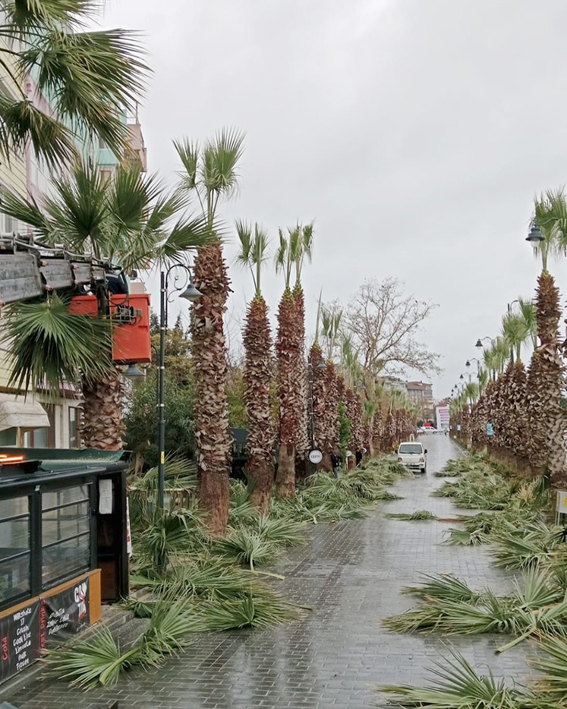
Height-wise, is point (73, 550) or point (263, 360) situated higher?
point (263, 360)

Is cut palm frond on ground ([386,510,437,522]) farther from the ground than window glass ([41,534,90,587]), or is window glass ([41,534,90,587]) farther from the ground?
window glass ([41,534,90,587])

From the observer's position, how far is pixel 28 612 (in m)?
8.51

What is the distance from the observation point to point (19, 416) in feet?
55.7

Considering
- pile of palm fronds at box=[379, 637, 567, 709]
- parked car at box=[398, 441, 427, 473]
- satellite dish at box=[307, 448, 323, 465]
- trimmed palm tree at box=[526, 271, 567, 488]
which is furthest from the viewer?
parked car at box=[398, 441, 427, 473]

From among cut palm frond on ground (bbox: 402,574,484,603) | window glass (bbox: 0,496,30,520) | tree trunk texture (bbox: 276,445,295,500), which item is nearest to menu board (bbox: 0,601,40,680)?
window glass (bbox: 0,496,30,520)

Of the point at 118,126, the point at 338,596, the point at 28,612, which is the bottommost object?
Answer: the point at 338,596

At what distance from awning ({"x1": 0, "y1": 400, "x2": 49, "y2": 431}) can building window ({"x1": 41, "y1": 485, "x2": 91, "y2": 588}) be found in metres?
6.79

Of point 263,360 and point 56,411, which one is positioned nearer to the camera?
point 263,360

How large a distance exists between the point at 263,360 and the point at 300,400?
6027 millimetres

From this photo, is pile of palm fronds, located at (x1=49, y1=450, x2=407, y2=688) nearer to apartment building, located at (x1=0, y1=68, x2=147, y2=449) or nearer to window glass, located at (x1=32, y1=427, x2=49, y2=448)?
apartment building, located at (x1=0, y1=68, x2=147, y2=449)

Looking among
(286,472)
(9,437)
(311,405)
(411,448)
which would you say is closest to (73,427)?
(9,437)

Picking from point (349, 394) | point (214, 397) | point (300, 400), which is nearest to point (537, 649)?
point (214, 397)

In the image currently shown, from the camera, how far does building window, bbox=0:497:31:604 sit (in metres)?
8.11

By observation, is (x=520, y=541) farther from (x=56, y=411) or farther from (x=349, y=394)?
(x=349, y=394)
